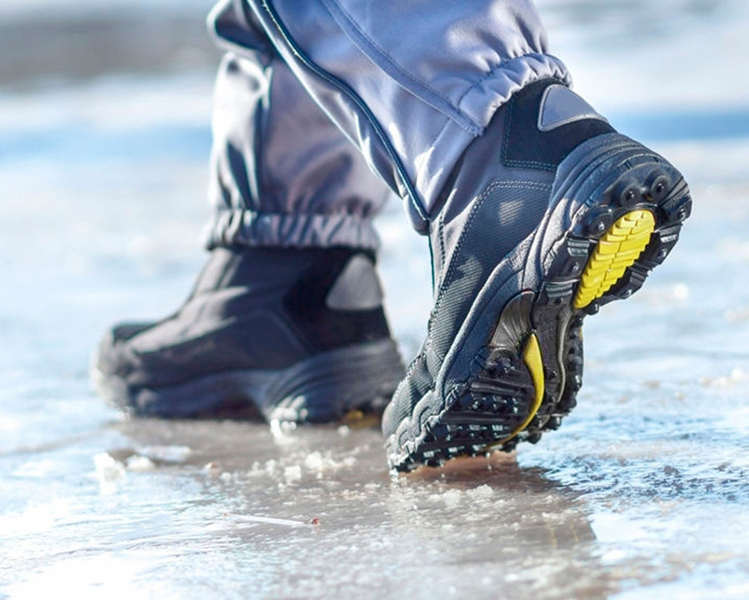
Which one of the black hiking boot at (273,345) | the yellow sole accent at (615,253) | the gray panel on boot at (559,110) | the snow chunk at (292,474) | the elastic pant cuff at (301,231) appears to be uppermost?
the gray panel on boot at (559,110)

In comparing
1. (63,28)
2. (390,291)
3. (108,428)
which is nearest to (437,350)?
(108,428)

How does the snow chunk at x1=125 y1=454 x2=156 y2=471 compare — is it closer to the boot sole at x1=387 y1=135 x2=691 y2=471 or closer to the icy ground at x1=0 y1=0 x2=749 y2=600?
the icy ground at x1=0 y1=0 x2=749 y2=600

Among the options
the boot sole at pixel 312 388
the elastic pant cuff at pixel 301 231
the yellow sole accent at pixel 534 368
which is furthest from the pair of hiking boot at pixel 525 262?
the elastic pant cuff at pixel 301 231

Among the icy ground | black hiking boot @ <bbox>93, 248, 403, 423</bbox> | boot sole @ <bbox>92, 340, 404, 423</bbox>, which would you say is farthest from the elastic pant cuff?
the icy ground

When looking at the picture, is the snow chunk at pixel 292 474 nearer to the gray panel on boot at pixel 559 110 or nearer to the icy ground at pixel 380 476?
the icy ground at pixel 380 476

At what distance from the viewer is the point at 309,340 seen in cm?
186

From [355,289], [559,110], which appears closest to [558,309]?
[559,110]

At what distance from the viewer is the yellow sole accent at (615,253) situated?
4.21 ft

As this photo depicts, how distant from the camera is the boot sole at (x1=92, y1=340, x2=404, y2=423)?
1832 mm

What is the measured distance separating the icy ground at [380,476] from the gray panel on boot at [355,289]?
7.6 inches

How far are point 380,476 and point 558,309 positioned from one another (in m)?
0.32

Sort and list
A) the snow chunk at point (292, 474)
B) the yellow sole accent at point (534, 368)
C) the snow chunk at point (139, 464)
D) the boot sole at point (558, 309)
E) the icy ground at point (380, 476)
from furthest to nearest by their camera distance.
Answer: the snow chunk at point (139, 464) → the snow chunk at point (292, 474) → the yellow sole accent at point (534, 368) → the boot sole at point (558, 309) → the icy ground at point (380, 476)

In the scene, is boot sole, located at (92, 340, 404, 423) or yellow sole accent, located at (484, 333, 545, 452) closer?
yellow sole accent, located at (484, 333, 545, 452)

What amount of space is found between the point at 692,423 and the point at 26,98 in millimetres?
5483
